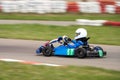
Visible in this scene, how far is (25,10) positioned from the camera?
26.5 m

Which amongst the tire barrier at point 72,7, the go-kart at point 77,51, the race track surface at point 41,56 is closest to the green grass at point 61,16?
the tire barrier at point 72,7

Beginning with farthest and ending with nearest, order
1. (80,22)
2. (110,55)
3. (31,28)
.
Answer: (80,22) < (31,28) < (110,55)

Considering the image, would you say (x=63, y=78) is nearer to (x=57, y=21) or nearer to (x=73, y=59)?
(x=73, y=59)

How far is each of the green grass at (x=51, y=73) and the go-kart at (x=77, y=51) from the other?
1.97 meters

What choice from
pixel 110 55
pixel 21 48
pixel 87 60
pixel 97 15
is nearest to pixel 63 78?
pixel 87 60

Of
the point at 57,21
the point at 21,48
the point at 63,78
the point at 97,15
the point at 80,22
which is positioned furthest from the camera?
the point at 97,15

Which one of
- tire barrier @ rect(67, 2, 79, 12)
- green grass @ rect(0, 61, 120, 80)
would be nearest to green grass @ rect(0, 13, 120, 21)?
tire barrier @ rect(67, 2, 79, 12)

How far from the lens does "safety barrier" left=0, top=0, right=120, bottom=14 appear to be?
25859mm

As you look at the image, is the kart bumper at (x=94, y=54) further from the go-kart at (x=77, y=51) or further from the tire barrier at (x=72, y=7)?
the tire barrier at (x=72, y=7)

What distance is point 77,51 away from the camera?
11219mm

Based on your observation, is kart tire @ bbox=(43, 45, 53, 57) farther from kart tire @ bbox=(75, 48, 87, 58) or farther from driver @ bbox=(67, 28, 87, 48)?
kart tire @ bbox=(75, 48, 87, 58)

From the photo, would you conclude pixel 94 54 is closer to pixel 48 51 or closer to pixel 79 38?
pixel 79 38

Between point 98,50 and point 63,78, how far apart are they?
11.4 feet

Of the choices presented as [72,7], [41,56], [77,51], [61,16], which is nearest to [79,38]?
[77,51]
